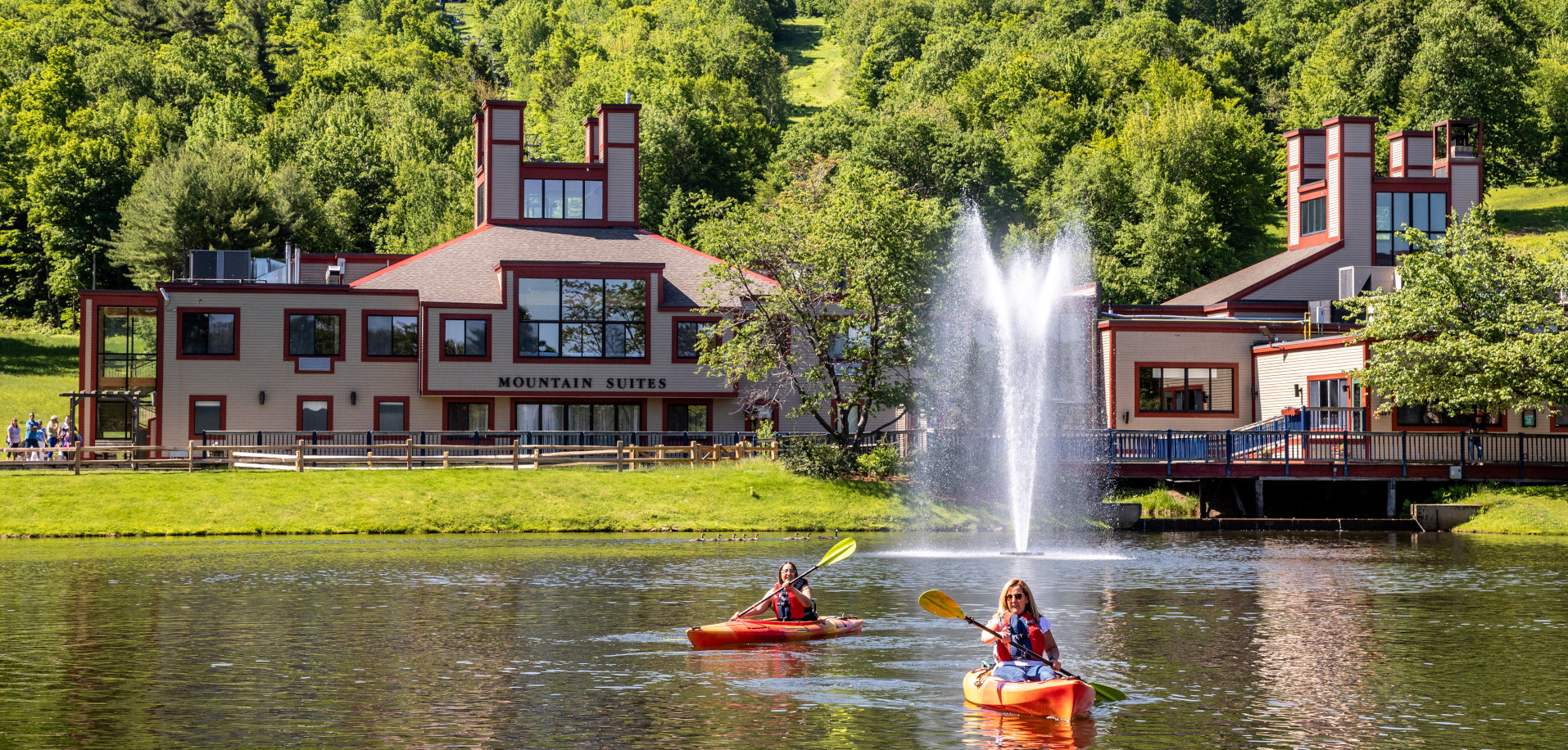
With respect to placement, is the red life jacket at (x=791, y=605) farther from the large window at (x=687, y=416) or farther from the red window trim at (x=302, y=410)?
the red window trim at (x=302, y=410)

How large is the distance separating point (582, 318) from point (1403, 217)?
34.1 metres

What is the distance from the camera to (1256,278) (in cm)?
6216

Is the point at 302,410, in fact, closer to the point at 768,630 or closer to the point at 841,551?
the point at 841,551

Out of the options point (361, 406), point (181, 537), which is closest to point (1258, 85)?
point (361, 406)

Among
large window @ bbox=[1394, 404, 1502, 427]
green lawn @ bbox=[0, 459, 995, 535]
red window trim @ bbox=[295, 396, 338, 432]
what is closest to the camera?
green lawn @ bbox=[0, 459, 995, 535]

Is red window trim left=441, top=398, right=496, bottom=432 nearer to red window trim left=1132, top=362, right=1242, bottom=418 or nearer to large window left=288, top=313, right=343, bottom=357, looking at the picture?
large window left=288, top=313, right=343, bottom=357

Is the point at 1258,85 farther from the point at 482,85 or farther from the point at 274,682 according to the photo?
the point at 274,682

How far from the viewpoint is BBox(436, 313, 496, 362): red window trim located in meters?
55.2

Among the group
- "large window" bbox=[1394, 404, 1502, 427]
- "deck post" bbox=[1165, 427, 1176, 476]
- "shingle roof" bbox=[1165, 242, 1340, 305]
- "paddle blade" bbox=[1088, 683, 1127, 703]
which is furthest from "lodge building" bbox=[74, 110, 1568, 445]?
"paddle blade" bbox=[1088, 683, 1127, 703]

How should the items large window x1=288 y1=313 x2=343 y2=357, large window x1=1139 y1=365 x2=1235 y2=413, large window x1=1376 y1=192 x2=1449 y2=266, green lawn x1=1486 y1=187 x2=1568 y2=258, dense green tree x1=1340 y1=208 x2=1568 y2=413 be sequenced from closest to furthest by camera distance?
1. dense green tree x1=1340 y1=208 x2=1568 y2=413
2. large window x1=1139 y1=365 x2=1235 y2=413
3. large window x1=288 y1=313 x2=343 y2=357
4. large window x1=1376 y1=192 x2=1449 y2=266
5. green lawn x1=1486 y1=187 x2=1568 y2=258

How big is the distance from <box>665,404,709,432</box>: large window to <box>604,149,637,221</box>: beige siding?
9.68 meters

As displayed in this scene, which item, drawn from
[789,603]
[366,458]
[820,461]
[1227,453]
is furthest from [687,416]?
[789,603]

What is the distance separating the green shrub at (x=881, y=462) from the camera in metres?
46.3

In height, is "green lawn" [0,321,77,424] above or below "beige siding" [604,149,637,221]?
below
